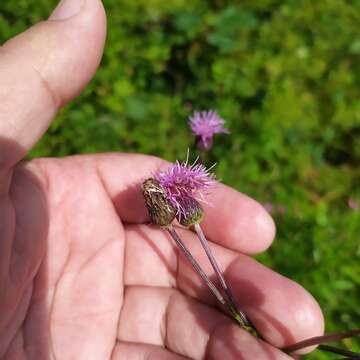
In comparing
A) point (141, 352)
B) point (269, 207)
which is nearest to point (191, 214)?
point (141, 352)

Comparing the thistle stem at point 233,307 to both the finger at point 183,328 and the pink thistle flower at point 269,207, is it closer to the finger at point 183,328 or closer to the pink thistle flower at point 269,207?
the finger at point 183,328

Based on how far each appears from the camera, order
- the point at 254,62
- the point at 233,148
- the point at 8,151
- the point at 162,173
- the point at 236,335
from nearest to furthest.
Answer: the point at 8,151
the point at 236,335
the point at 162,173
the point at 233,148
the point at 254,62

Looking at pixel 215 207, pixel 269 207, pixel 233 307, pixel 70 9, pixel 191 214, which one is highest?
pixel 70 9

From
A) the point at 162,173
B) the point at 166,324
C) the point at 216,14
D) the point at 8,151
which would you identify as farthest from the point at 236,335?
the point at 216,14

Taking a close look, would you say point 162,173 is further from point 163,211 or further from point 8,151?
point 8,151

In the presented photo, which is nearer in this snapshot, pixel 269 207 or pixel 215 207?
pixel 215 207

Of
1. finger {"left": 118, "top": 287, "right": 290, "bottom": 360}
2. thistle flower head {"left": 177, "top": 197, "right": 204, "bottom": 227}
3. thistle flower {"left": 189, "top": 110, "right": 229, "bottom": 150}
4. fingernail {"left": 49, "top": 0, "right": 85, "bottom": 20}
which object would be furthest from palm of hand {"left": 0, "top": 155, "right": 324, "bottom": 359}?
fingernail {"left": 49, "top": 0, "right": 85, "bottom": 20}

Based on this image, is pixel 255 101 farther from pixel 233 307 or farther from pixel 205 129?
pixel 233 307
